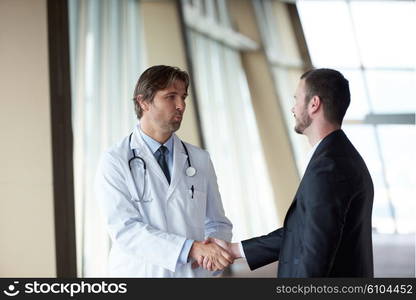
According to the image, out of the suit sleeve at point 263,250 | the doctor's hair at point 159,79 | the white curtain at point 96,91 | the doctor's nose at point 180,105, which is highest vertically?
the white curtain at point 96,91

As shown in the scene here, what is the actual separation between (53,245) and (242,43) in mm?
2272

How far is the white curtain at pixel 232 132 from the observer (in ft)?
13.2

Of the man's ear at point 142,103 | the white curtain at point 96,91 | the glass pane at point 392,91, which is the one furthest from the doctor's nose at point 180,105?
the glass pane at point 392,91

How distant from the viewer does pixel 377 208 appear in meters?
4.38

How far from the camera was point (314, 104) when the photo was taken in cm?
173

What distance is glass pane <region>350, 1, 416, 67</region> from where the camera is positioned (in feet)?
16.8

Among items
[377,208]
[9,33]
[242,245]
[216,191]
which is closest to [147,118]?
[216,191]

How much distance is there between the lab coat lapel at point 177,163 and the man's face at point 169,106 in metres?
0.07

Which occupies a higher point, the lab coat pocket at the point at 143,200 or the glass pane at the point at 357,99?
the glass pane at the point at 357,99

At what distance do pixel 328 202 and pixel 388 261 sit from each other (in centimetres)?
249

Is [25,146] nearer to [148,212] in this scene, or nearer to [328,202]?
[148,212]

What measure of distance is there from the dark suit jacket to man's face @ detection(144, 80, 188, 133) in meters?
0.64

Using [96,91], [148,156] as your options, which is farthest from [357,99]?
[148,156]

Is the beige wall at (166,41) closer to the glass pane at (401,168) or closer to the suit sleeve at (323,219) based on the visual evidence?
the glass pane at (401,168)
